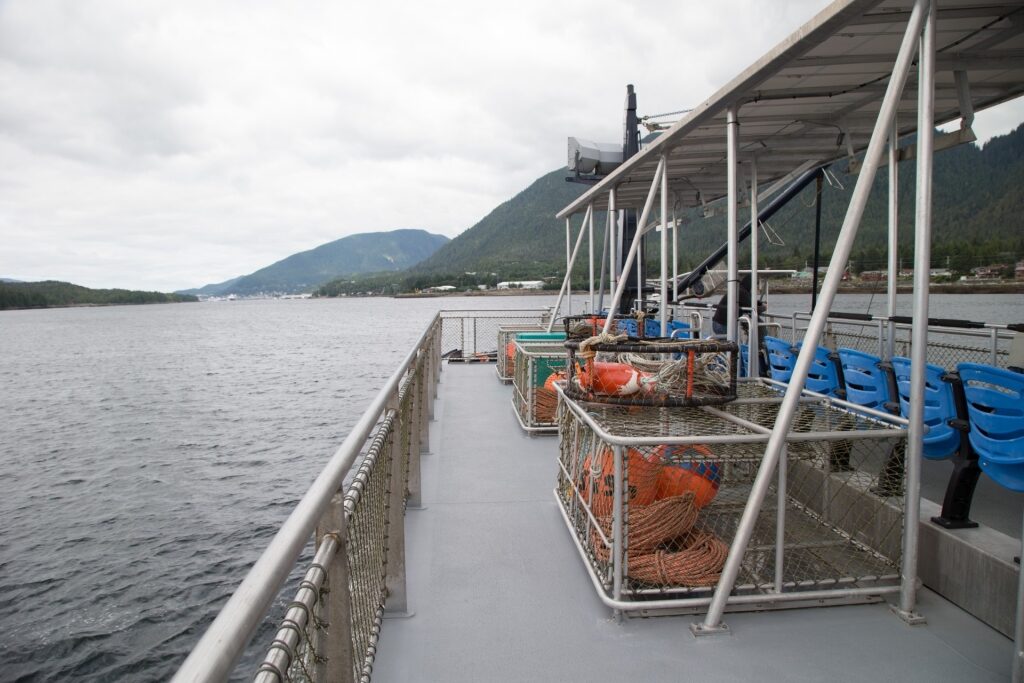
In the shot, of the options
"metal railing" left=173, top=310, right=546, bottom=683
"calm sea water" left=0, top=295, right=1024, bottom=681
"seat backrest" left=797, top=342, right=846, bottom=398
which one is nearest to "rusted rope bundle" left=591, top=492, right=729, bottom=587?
"metal railing" left=173, top=310, right=546, bottom=683

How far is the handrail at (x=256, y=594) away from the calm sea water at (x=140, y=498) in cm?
697

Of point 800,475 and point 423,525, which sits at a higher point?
point 800,475

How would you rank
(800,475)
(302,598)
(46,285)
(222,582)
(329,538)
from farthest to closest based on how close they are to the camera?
1. (46,285)
2. (222,582)
3. (800,475)
4. (329,538)
5. (302,598)

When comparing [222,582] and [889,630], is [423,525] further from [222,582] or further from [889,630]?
[222,582]

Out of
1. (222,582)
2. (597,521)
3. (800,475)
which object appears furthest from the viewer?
(222,582)

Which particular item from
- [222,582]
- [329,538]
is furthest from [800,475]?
[222,582]

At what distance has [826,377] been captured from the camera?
15.9 ft

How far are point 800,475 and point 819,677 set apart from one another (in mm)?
1689

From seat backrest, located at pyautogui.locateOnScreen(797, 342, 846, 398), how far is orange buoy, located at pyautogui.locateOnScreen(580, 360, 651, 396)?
173 centimetres

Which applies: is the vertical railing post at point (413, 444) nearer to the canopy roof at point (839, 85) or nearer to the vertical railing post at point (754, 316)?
the canopy roof at point (839, 85)

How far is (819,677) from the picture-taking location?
8.31 feet

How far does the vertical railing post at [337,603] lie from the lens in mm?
1762

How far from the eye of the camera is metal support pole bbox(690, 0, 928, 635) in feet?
8.82

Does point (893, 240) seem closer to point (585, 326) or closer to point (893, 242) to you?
point (893, 242)
